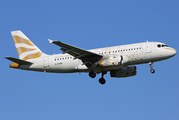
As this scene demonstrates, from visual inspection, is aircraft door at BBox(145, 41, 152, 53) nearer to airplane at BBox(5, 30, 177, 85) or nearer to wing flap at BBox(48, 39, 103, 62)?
airplane at BBox(5, 30, 177, 85)

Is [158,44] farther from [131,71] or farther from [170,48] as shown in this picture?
[131,71]

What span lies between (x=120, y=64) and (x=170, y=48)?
7537mm

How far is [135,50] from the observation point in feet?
130

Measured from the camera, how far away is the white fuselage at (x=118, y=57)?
39.3 metres

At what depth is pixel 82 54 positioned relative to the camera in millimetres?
38812

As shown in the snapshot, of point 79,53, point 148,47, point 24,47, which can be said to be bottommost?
point 79,53

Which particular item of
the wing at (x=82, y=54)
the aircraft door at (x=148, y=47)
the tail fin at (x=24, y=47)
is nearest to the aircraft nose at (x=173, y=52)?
the aircraft door at (x=148, y=47)

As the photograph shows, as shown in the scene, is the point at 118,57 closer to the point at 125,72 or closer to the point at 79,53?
the point at 79,53

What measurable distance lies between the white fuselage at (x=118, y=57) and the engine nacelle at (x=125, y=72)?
3.76m

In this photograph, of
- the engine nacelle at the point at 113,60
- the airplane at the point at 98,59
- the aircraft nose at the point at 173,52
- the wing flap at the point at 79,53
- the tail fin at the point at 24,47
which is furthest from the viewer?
the tail fin at the point at 24,47

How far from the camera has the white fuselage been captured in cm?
3934

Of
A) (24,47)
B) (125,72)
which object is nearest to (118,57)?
(125,72)

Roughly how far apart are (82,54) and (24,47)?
11303 mm

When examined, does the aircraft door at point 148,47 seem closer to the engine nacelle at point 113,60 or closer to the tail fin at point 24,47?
the engine nacelle at point 113,60
